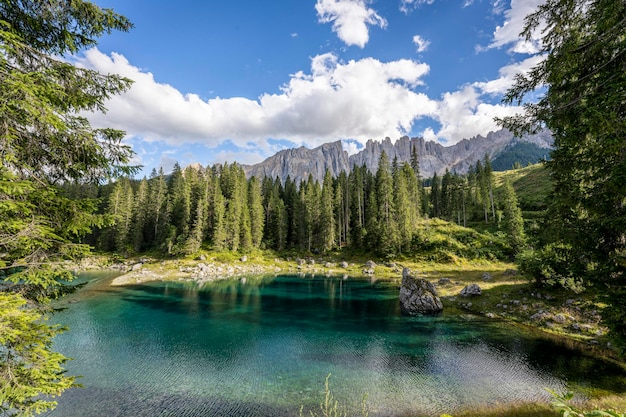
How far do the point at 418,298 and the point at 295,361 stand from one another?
59.1 feet

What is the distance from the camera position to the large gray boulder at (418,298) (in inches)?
1247

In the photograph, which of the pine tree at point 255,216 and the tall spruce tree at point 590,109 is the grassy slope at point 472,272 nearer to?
the tall spruce tree at point 590,109

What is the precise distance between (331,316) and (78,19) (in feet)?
98.0

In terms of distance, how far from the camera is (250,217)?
81.4 meters

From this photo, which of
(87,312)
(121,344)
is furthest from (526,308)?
(87,312)

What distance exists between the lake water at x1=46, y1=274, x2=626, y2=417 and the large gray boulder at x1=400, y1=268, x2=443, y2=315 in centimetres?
142

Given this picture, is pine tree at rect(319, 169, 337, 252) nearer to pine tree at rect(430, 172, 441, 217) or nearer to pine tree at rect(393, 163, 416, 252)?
pine tree at rect(393, 163, 416, 252)

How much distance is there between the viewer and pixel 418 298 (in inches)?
1273

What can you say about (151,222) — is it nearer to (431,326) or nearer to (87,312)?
(87,312)

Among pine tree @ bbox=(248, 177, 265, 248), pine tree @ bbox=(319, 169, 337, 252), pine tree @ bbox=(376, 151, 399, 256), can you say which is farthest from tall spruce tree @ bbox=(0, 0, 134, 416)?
pine tree @ bbox=(248, 177, 265, 248)

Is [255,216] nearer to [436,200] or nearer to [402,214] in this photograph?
[402,214]

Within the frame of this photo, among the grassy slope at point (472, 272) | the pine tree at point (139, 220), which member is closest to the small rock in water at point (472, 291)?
the grassy slope at point (472, 272)

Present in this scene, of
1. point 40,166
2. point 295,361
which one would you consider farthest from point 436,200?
point 40,166

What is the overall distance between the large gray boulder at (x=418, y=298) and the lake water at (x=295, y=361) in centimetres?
142
